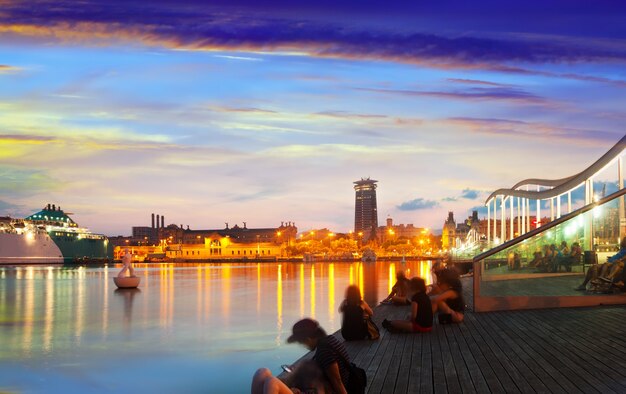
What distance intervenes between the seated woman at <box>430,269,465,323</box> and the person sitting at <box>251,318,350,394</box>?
8830mm

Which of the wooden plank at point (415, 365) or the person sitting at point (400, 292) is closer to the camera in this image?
the wooden plank at point (415, 365)

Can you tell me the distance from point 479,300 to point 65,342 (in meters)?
14.5

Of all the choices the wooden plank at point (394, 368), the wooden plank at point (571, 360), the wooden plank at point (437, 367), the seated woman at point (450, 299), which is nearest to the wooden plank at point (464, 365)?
the wooden plank at point (437, 367)

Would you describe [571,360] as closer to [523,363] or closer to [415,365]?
[523,363]

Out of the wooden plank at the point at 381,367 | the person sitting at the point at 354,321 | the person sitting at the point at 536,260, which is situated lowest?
the wooden plank at the point at 381,367

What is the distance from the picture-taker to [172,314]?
115ft

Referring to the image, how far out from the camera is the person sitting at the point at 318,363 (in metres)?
6.23

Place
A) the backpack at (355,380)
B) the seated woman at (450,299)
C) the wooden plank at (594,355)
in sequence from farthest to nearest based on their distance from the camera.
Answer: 1. the seated woman at (450,299)
2. the wooden plank at (594,355)
3. the backpack at (355,380)

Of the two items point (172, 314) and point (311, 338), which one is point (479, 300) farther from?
point (172, 314)

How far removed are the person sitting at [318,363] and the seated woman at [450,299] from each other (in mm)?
8830

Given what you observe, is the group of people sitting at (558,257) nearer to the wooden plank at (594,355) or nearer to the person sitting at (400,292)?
the wooden plank at (594,355)

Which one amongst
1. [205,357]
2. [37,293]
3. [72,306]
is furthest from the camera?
[37,293]

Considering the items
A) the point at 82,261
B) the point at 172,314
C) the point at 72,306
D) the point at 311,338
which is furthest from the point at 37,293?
the point at 82,261

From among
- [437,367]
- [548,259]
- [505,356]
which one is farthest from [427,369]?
[548,259]
